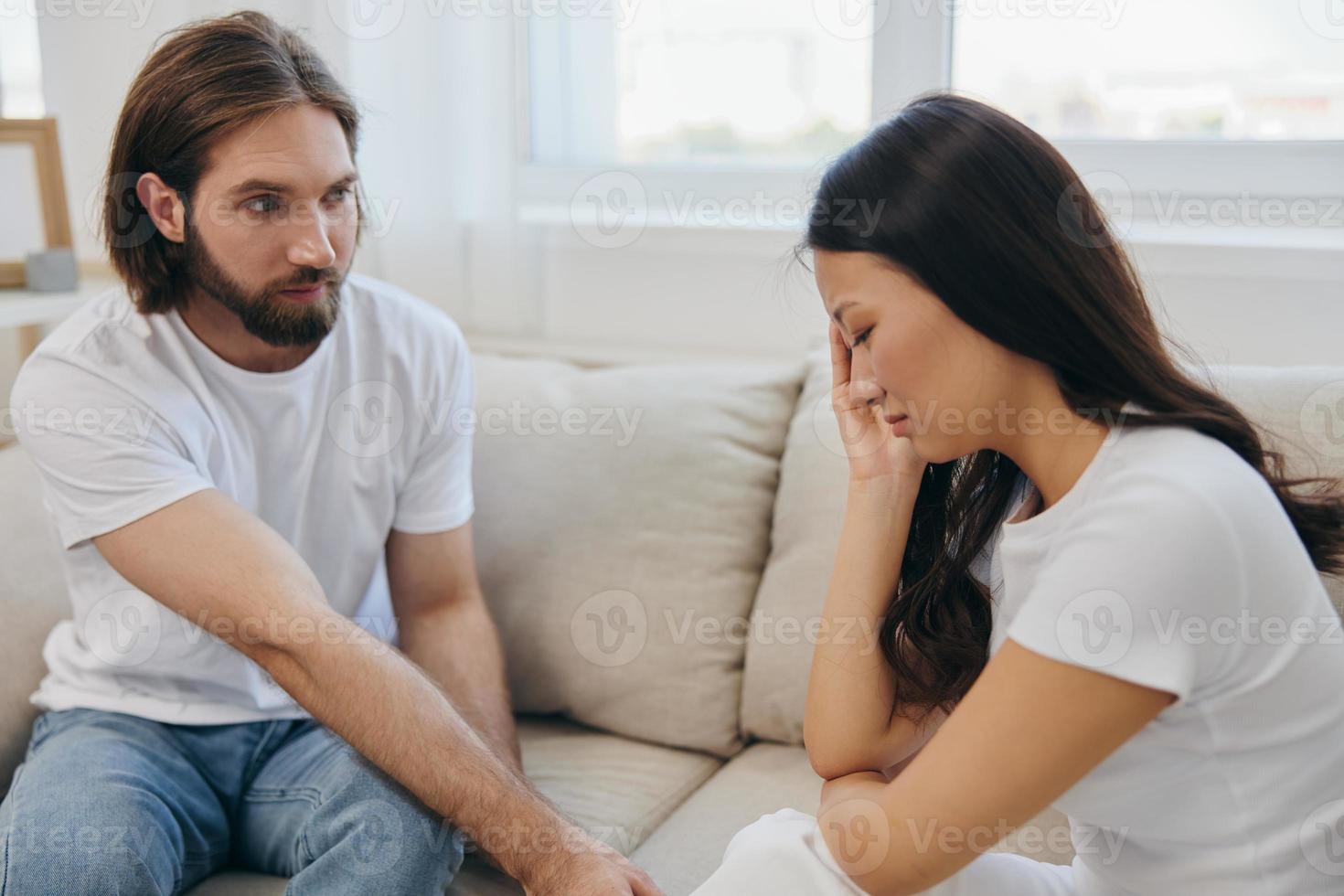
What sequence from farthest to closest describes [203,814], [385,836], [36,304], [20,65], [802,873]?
[20,65], [36,304], [203,814], [385,836], [802,873]

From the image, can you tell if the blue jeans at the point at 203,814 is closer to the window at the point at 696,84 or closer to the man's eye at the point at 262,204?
the man's eye at the point at 262,204

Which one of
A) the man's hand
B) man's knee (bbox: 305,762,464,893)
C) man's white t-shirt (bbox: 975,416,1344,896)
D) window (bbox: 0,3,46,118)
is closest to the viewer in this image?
man's white t-shirt (bbox: 975,416,1344,896)

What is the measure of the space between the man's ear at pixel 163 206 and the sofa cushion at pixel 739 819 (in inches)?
36.2

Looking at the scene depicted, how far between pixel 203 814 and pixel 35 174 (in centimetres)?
136

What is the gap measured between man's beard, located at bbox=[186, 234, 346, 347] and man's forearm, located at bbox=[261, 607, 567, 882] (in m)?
0.36

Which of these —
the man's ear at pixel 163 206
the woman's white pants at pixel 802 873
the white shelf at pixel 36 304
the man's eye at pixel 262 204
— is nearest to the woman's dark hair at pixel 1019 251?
the woman's white pants at pixel 802 873

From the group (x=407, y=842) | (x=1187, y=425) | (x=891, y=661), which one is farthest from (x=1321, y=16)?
(x=407, y=842)

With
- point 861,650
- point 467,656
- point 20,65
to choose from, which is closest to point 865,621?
point 861,650

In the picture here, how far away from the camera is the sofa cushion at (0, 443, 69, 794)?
151 cm

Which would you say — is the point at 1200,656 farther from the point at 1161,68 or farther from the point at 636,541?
the point at 1161,68

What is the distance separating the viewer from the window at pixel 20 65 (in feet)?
8.06

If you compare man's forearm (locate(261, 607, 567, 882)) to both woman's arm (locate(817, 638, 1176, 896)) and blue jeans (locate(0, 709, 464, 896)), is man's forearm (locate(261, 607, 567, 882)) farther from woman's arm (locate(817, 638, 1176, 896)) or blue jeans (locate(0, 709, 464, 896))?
woman's arm (locate(817, 638, 1176, 896))

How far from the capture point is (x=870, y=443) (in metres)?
1.13

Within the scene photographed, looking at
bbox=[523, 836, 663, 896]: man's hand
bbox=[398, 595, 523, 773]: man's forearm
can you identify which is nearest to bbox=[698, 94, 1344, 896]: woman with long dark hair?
bbox=[523, 836, 663, 896]: man's hand
